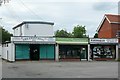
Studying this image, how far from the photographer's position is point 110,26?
5644 cm

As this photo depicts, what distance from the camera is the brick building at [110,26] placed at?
5597cm

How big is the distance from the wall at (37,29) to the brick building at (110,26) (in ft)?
34.3

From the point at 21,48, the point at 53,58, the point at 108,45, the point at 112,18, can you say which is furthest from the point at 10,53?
the point at 112,18

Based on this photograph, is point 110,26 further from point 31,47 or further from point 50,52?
point 31,47

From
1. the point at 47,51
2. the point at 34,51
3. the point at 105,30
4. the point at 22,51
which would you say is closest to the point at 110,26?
the point at 105,30

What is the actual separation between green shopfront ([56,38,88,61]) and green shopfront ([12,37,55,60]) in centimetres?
149

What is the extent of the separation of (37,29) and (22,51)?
9176 mm

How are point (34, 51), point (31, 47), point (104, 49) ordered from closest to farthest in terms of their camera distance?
point (34, 51) < point (31, 47) < point (104, 49)

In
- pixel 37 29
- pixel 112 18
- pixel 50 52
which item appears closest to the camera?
pixel 50 52

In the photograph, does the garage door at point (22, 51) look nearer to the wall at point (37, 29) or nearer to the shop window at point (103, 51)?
the wall at point (37, 29)

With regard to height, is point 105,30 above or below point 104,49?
above

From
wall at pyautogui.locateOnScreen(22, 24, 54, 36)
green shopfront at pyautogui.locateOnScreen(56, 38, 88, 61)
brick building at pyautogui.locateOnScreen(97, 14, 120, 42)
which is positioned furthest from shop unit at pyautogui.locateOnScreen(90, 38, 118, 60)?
wall at pyautogui.locateOnScreen(22, 24, 54, 36)

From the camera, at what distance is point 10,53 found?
45.4 metres

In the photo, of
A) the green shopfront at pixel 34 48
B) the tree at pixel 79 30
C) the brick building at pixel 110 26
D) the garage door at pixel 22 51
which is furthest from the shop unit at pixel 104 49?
the tree at pixel 79 30
